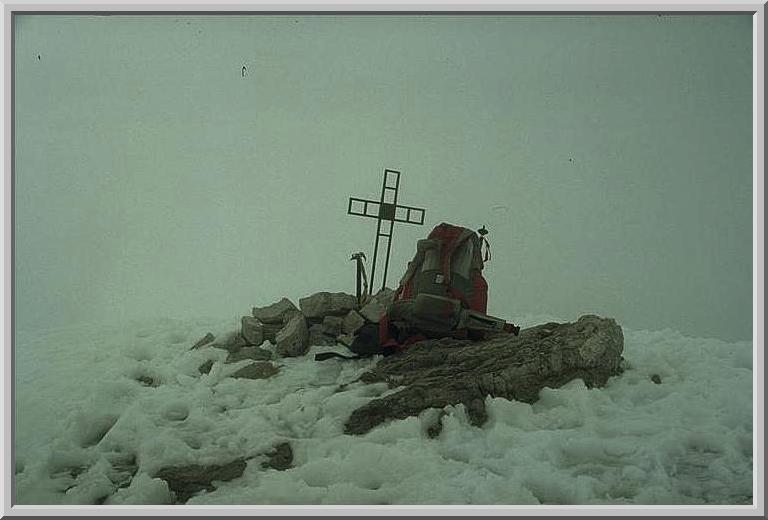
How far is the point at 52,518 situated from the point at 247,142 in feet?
6.79

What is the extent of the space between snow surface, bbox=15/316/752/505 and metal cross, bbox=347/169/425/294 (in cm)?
82

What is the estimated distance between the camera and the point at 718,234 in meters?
3.73

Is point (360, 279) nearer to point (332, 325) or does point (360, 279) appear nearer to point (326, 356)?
point (332, 325)

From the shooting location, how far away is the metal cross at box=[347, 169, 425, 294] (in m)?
3.89

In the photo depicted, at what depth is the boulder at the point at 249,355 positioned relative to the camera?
400cm

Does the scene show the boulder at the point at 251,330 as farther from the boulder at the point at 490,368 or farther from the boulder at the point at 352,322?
the boulder at the point at 490,368

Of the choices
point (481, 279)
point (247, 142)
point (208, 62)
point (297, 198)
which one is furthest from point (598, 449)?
point (208, 62)

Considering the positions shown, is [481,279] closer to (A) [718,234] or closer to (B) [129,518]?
(A) [718,234]

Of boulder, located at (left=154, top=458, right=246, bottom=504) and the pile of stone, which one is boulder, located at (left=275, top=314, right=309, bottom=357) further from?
boulder, located at (left=154, top=458, right=246, bottom=504)

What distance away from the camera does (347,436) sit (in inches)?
134

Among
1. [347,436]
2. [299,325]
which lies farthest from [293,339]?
[347,436]

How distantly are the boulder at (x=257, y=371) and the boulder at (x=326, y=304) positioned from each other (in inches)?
17.1

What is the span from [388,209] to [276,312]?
2.91 feet

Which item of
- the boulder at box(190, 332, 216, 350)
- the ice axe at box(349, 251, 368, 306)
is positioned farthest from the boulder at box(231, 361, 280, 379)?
the ice axe at box(349, 251, 368, 306)
